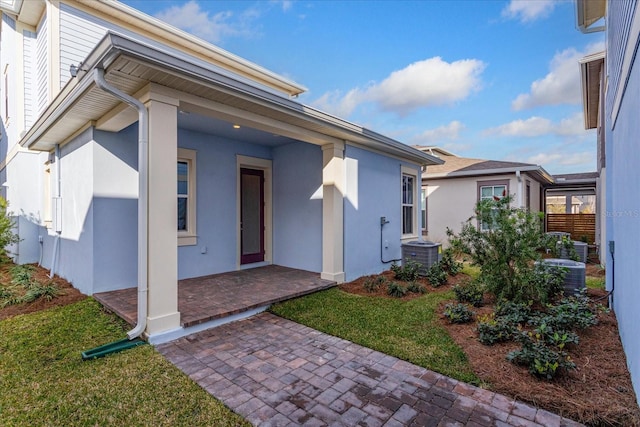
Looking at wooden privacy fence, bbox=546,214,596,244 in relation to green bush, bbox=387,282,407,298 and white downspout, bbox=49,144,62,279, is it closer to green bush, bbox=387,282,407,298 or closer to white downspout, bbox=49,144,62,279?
green bush, bbox=387,282,407,298

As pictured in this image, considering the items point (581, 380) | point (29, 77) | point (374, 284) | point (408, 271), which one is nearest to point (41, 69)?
point (29, 77)

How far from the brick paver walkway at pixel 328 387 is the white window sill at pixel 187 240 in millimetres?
2507

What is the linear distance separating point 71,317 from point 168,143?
2.64 m

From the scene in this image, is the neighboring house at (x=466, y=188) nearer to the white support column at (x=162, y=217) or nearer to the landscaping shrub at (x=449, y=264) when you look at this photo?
the landscaping shrub at (x=449, y=264)

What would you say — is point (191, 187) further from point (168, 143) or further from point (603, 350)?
point (603, 350)

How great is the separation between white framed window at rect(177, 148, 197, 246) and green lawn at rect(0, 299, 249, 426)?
244 centimetres

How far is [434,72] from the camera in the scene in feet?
48.2

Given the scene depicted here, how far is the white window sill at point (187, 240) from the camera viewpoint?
5.73 m

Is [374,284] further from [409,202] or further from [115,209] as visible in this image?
[115,209]

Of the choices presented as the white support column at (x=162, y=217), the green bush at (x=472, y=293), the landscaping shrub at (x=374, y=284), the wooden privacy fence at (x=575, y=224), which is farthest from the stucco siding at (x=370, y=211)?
the wooden privacy fence at (x=575, y=224)

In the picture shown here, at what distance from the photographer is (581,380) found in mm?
2646

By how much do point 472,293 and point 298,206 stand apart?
12.5 feet

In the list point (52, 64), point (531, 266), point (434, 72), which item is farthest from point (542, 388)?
point (434, 72)

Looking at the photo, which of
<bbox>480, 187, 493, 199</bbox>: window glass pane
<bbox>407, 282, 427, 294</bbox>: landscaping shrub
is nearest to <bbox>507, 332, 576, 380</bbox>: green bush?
<bbox>407, 282, 427, 294</bbox>: landscaping shrub
